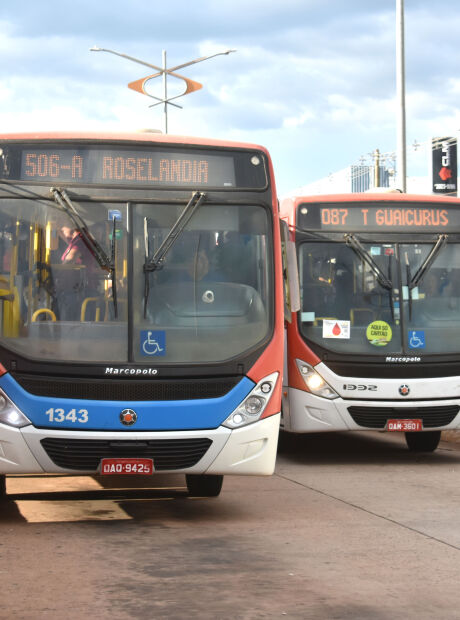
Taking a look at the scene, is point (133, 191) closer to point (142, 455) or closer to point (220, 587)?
point (142, 455)

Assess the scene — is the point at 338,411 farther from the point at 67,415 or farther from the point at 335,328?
the point at 67,415

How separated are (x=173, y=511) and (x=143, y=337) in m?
1.73

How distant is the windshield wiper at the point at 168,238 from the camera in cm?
877

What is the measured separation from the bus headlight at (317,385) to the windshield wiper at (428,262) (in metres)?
1.52

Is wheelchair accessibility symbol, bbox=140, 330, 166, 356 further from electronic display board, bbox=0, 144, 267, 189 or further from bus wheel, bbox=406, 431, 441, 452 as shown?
bus wheel, bbox=406, 431, 441, 452

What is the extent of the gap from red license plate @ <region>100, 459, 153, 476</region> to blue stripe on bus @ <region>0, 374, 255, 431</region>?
24 centimetres

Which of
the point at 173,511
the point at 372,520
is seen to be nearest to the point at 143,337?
the point at 173,511

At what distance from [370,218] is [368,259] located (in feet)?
1.63

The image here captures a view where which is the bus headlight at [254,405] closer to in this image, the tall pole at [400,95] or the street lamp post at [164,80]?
the tall pole at [400,95]

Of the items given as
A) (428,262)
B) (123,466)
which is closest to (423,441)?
(428,262)

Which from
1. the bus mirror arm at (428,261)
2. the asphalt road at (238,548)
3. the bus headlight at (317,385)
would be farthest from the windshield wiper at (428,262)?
the asphalt road at (238,548)

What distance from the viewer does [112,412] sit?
8.48m

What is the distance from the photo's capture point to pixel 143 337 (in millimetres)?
8695

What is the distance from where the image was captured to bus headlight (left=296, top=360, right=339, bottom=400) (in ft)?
42.4
